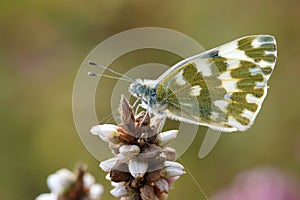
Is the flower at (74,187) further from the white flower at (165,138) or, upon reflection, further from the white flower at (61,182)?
the white flower at (165,138)

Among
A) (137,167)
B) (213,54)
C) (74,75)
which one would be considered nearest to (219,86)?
(213,54)

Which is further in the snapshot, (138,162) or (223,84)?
(223,84)

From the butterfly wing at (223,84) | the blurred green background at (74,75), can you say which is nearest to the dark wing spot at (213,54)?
the butterfly wing at (223,84)

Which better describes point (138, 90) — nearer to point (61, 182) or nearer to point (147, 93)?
point (147, 93)

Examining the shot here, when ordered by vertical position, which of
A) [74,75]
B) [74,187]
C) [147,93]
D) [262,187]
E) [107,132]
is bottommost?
[262,187]

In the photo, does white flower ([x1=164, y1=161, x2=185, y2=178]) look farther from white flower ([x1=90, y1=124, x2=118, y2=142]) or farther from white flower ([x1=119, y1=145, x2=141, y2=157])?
white flower ([x1=90, y1=124, x2=118, y2=142])

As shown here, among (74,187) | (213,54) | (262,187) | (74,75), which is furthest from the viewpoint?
(74,75)
